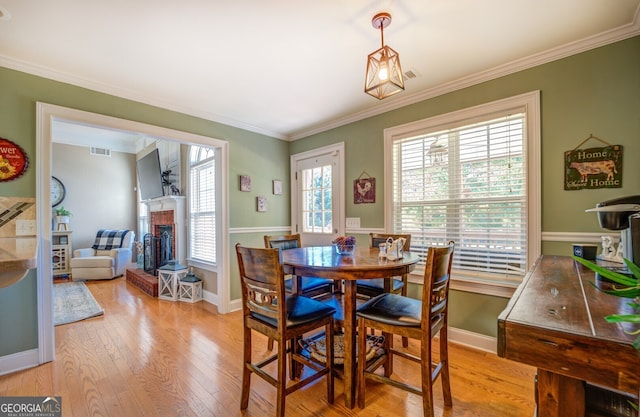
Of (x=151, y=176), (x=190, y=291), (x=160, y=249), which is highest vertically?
(x=151, y=176)

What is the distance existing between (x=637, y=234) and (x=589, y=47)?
5.47 feet

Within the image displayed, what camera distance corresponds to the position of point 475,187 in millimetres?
2604

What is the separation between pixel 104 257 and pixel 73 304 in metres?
1.75

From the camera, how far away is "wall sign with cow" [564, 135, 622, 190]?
6.49 feet

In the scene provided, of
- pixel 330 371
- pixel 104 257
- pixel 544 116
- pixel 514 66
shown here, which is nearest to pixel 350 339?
pixel 330 371

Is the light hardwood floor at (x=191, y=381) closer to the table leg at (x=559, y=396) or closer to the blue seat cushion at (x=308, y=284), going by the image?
the blue seat cushion at (x=308, y=284)

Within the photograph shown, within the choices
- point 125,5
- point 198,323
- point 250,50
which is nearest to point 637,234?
point 250,50

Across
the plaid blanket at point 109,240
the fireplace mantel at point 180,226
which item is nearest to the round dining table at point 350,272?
the fireplace mantel at point 180,226

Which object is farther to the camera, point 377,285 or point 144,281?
point 144,281

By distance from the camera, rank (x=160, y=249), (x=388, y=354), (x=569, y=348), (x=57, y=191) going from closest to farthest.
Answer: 1. (x=569, y=348)
2. (x=388, y=354)
3. (x=160, y=249)
4. (x=57, y=191)

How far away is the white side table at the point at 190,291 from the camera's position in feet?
13.2

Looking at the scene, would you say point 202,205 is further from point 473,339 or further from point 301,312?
point 473,339

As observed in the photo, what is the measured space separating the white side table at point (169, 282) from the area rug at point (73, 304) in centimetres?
74

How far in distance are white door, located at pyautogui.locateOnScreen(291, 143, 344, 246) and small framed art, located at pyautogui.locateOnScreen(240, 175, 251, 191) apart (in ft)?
2.34
